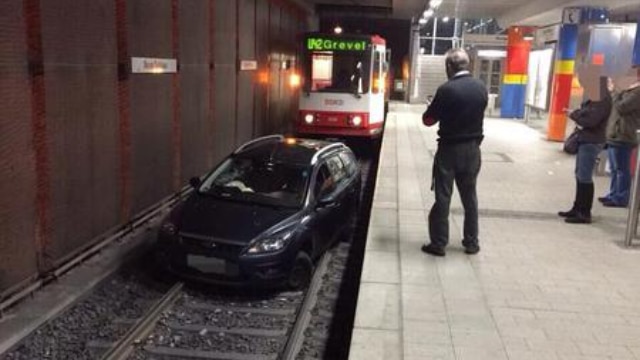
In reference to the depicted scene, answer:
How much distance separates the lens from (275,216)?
23.4 feet

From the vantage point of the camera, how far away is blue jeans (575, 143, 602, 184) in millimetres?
7883

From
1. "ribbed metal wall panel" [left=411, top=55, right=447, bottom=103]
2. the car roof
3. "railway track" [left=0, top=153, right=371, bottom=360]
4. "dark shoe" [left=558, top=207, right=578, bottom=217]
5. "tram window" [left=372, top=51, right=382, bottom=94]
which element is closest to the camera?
"railway track" [left=0, top=153, right=371, bottom=360]

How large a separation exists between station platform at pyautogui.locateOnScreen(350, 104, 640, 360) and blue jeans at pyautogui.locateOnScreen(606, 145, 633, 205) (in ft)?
1.12

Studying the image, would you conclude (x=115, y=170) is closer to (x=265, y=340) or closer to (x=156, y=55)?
(x=156, y=55)

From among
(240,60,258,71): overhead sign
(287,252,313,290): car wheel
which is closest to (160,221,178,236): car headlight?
(287,252,313,290): car wheel

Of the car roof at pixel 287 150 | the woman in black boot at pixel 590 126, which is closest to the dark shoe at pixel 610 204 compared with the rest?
the woman in black boot at pixel 590 126

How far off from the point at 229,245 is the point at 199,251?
0.35 metres

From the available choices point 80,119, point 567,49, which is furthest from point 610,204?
point 567,49

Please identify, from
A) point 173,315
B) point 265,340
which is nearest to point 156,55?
point 173,315

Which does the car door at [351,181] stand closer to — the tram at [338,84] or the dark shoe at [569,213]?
the dark shoe at [569,213]

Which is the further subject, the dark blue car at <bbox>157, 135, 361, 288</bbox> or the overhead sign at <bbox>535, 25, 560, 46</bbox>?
the overhead sign at <bbox>535, 25, 560, 46</bbox>

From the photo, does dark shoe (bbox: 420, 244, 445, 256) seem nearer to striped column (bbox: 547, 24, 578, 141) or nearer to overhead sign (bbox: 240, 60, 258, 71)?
overhead sign (bbox: 240, 60, 258, 71)

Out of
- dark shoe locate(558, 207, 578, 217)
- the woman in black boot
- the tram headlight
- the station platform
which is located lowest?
the station platform

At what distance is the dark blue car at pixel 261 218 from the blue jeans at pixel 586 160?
2911 mm
